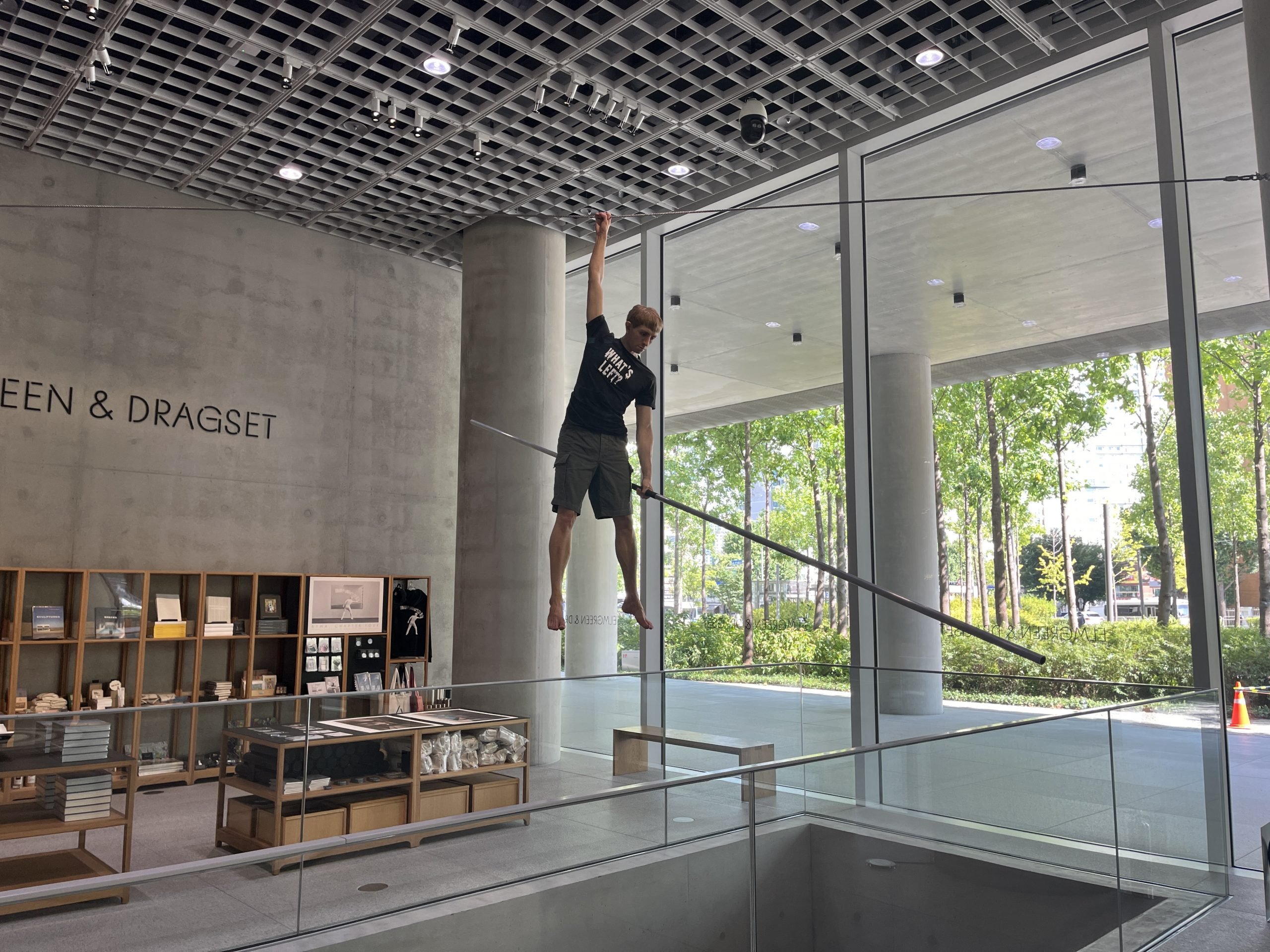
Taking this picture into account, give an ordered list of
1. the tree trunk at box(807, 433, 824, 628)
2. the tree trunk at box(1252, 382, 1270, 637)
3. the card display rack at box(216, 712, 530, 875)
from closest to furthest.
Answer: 1. the card display rack at box(216, 712, 530, 875)
2. the tree trunk at box(1252, 382, 1270, 637)
3. the tree trunk at box(807, 433, 824, 628)

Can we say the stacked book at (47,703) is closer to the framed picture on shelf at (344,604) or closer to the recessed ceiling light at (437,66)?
the framed picture on shelf at (344,604)

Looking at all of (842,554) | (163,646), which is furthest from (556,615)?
(163,646)

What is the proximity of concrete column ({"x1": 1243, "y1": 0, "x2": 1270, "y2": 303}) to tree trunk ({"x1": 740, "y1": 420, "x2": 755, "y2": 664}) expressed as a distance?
4283 mm

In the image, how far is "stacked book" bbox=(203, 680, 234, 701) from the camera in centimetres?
767

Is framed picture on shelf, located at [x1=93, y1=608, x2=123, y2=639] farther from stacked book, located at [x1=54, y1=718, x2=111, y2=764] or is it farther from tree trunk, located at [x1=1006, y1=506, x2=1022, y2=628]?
tree trunk, located at [x1=1006, y1=506, x2=1022, y2=628]

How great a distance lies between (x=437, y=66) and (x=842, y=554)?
4.62 meters

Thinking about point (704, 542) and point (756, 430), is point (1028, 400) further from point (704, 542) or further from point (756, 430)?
point (704, 542)

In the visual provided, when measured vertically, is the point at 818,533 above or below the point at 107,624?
above

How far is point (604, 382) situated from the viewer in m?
4.67

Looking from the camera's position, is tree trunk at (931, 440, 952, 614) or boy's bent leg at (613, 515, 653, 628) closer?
boy's bent leg at (613, 515, 653, 628)

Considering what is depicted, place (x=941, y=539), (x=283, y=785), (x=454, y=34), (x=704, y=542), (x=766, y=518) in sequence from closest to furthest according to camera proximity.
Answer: (x=283, y=785) < (x=454, y=34) < (x=941, y=539) < (x=766, y=518) < (x=704, y=542)

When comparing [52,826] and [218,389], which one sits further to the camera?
[218,389]

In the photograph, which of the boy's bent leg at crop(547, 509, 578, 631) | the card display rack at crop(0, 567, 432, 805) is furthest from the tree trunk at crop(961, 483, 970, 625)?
the card display rack at crop(0, 567, 432, 805)

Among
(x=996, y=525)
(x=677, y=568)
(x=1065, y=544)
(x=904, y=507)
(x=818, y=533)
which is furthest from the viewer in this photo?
(x=677, y=568)
